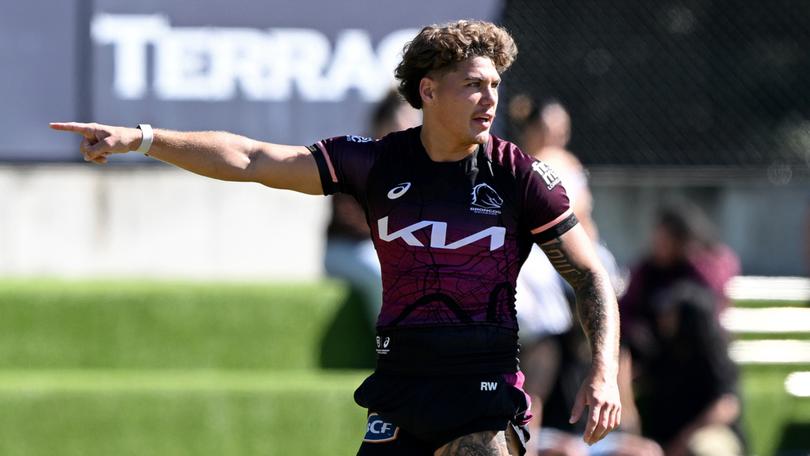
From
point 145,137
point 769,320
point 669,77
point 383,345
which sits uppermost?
point 669,77

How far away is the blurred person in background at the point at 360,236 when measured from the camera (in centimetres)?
779

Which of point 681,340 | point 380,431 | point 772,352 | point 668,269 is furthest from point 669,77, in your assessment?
point 380,431

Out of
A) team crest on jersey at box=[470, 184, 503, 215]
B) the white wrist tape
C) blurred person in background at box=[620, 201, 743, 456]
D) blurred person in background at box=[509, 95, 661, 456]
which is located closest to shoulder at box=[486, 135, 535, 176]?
team crest on jersey at box=[470, 184, 503, 215]

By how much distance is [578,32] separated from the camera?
10453mm

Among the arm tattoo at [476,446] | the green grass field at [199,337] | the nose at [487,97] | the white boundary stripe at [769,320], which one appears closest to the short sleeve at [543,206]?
the nose at [487,97]

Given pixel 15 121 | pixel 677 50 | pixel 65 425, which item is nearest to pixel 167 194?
pixel 15 121

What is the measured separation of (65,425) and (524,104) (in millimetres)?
3091

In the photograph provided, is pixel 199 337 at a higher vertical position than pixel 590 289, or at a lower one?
lower

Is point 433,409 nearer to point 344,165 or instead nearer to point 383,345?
point 383,345

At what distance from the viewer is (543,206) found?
4621 millimetres

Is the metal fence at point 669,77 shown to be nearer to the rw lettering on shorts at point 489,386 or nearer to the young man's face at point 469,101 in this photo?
the young man's face at point 469,101

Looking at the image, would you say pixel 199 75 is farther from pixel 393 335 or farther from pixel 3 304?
pixel 393 335

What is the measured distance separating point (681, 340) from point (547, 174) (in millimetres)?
3831

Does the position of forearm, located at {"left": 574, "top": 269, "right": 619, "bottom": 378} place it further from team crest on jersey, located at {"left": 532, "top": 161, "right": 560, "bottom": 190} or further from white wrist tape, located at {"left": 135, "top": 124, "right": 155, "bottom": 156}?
white wrist tape, located at {"left": 135, "top": 124, "right": 155, "bottom": 156}
